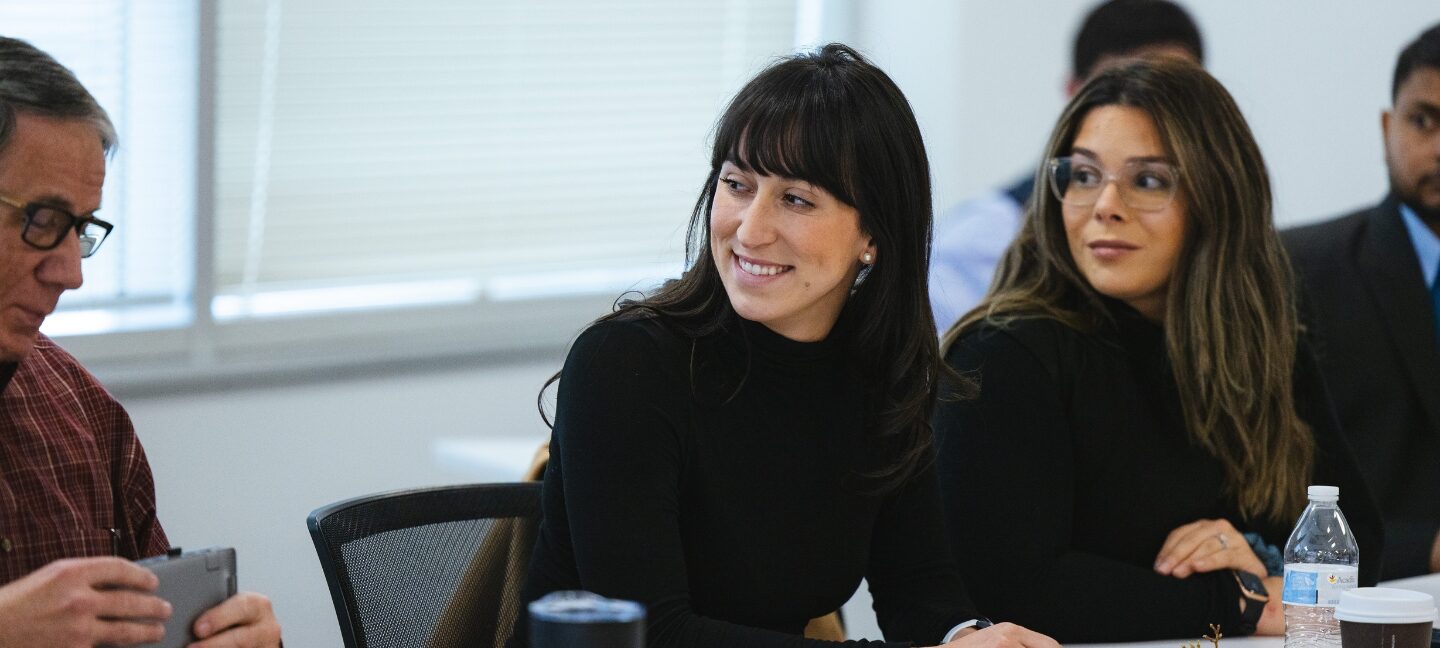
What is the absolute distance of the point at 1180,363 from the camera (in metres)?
2.50

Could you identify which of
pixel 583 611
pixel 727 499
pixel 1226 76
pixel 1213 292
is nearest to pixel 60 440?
pixel 727 499

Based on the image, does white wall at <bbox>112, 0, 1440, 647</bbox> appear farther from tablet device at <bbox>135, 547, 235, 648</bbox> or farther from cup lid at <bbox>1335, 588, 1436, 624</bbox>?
cup lid at <bbox>1335, 588, 1436, 624</bbox>

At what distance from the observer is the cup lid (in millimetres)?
1737

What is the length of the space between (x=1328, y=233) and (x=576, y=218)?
87.7 inches

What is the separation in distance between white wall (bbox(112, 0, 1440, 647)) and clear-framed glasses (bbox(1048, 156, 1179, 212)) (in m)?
1.34

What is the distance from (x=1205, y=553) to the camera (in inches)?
92.4

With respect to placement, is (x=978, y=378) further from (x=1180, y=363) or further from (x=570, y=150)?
(x=570, y=150)

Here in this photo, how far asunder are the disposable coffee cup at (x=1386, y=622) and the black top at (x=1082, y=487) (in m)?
0.52

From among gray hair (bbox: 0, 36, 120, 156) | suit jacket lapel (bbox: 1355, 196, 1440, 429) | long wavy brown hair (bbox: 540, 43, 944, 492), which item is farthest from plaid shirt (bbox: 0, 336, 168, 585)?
suit jacket lapel (bbox: 1355, 196, 1440, 429)

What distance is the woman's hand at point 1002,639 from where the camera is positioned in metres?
1.86

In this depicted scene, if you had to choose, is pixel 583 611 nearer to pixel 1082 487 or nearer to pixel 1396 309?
pixel 1082 487

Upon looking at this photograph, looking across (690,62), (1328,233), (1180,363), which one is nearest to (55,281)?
(1180,363)

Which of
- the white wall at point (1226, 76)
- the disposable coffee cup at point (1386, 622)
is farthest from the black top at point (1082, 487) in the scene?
the white wall at point (1226, 76)

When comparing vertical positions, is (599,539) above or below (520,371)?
above
